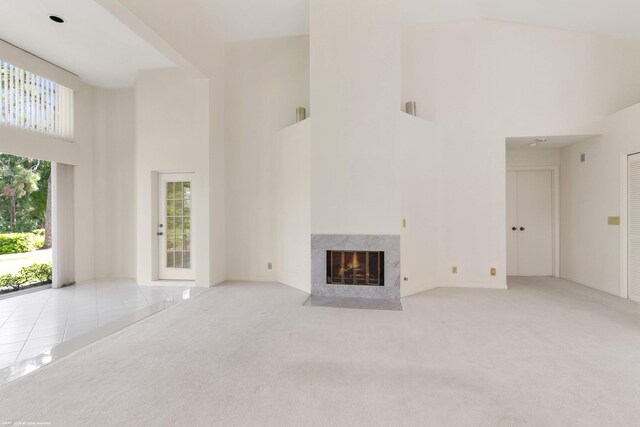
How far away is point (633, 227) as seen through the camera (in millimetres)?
4070

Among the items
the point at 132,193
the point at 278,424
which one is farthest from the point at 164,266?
the point at 278,424

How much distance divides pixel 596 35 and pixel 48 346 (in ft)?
27.7

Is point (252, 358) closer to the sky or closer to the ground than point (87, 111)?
closer to the ground

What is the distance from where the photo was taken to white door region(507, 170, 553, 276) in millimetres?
5547

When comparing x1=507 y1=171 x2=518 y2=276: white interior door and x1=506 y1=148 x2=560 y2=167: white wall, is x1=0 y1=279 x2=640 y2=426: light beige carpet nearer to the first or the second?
x1=507 y1=171 x2=518 y2=276: white interior door

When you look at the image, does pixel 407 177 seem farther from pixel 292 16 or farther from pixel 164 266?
pixel 164 266

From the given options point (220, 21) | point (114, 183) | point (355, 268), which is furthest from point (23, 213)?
point (355, 268)

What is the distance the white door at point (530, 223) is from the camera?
5547 millimetres

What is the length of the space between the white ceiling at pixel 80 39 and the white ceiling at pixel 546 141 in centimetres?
623

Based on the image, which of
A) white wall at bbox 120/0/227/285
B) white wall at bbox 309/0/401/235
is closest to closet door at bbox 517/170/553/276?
white wall at bbox 309/0/401/235

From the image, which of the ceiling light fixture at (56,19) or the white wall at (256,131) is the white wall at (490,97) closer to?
the white wall at (256,131)

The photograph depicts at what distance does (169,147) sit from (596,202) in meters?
7.23

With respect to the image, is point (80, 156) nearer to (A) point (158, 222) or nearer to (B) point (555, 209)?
(A) point (158, 222)

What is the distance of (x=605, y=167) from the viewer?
14.6 ft
